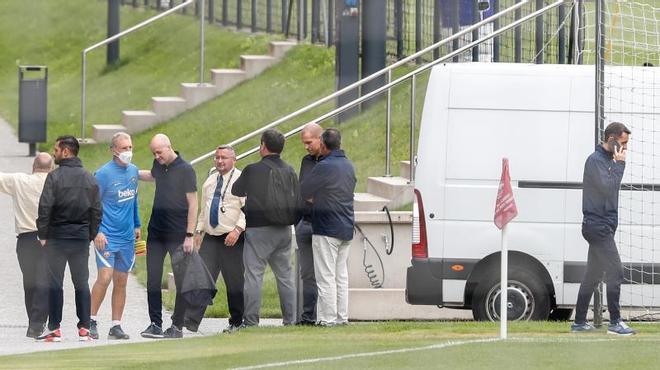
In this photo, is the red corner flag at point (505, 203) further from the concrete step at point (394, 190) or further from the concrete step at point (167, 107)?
the concrete step at point (167, 107)

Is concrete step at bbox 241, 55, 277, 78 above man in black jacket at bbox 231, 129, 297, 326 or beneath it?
above

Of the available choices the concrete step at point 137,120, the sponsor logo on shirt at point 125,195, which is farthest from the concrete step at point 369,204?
the concrete step at point 137,120

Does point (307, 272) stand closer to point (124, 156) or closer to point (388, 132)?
point (124, 156)

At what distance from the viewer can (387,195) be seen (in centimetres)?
1478

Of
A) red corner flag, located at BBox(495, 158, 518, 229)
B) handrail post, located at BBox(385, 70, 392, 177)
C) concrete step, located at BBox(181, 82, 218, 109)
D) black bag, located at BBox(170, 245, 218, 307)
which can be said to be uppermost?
concrete step, located at BBox(181, 82, 218, 109)

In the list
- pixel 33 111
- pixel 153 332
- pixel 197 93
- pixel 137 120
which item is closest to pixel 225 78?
pixel 197 93

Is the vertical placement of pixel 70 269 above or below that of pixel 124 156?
below

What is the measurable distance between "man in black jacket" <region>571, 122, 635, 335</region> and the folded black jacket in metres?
2.88

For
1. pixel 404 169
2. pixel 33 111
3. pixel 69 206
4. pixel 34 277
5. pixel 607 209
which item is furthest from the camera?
pixel 33 111

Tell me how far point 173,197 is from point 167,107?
9.42 m

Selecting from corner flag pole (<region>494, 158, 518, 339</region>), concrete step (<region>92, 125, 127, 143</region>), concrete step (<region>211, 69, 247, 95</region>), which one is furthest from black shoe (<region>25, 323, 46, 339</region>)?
concrete step (<region>211, 69, 247, 95</region>)

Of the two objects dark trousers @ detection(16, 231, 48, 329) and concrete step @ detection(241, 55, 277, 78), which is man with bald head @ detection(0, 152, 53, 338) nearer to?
dark trousers @ detection(16, 231, 48, 329)

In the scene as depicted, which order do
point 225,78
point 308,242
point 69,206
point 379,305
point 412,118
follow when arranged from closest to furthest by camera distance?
point 69,206, point 308,242, point 379,305, point 412,118, point 225,78

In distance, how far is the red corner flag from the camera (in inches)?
438
